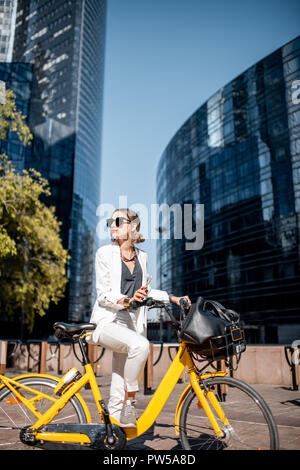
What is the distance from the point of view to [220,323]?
3.04m

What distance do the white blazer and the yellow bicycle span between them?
114 millimetres

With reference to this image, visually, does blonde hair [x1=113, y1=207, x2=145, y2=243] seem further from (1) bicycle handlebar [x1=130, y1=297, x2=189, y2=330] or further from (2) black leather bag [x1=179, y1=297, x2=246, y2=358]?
(2) black leather bag [x1=179, y1=297, x2=246, y2=358]

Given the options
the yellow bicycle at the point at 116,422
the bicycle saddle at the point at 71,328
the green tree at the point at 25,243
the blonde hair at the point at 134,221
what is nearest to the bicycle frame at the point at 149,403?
the yellow bicycle at the point at 116,422

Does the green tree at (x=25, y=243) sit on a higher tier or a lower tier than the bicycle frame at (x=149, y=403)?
higher

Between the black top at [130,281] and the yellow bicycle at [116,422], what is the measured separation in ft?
1.17

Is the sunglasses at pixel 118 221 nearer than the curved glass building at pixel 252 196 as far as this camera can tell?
Yes

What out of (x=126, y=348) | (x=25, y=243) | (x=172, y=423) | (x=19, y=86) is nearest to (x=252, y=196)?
(x=19, y=86)

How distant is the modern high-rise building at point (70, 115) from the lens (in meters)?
71.3

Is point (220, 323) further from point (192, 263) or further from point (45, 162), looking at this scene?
point (45, 162)

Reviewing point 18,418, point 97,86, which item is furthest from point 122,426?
point 97,86

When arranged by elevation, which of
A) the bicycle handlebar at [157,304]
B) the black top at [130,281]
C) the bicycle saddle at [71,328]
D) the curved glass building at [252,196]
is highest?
the curved glass building at [252,196]

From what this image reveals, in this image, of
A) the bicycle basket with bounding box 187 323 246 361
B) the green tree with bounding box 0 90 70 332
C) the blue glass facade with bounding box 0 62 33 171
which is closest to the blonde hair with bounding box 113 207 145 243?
the bicycle basket with bounding box 187 323 246 361

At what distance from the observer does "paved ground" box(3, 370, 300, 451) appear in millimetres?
3943

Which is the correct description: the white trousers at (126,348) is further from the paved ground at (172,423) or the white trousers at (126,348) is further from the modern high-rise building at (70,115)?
the modern high-rise building at (70,115)
